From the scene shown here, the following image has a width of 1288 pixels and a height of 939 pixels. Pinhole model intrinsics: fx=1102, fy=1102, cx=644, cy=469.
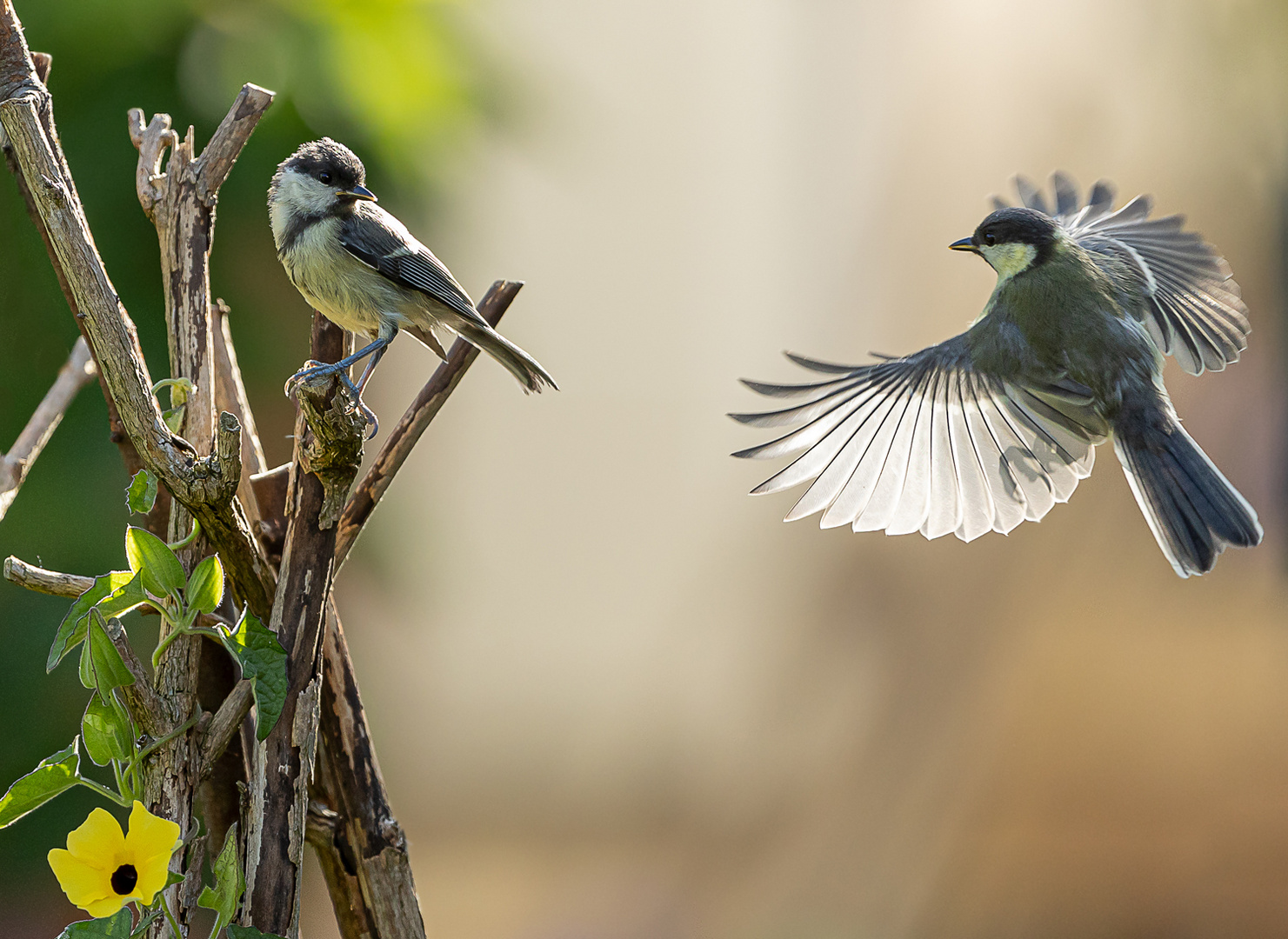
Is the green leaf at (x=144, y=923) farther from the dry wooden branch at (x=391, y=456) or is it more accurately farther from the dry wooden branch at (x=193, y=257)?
the dry wooden branch at (x=391, y=456)

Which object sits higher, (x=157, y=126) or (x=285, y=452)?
(x=157, y=126)

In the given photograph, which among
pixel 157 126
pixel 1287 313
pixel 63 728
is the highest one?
pixel 1287 313

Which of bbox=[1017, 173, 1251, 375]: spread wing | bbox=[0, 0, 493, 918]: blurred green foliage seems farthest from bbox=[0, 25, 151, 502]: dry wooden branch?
bbox=[0, 0, 493, 918]: blurred green foliage

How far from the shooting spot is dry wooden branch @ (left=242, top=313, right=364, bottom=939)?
0.72 metres

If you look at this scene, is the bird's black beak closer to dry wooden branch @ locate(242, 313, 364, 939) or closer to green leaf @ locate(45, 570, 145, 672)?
dry wooden branch @ locate(242, 313, 364, 939)

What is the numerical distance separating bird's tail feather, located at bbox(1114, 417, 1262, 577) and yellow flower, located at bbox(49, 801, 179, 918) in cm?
79

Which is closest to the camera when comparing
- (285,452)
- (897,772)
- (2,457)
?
(2,457)

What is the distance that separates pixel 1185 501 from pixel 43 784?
92cm

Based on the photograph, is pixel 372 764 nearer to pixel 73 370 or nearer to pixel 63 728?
pixel 73 370

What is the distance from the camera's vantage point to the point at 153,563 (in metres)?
0.68

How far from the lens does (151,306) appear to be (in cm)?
193

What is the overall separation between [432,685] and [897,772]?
1.78 m

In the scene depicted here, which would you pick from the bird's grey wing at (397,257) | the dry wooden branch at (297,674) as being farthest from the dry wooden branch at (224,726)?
the bird's grey wing at (397,257)

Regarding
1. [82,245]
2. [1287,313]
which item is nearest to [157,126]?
[82,245]
